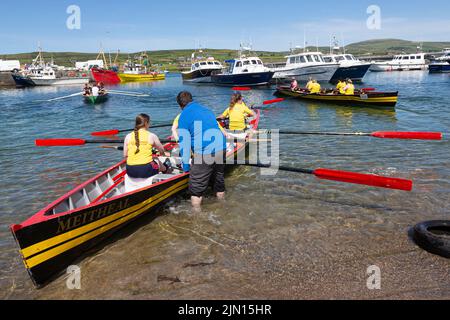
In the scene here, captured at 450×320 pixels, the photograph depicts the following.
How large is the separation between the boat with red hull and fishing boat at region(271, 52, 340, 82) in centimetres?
3550

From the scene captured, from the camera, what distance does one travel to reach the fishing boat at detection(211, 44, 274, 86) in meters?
41.3

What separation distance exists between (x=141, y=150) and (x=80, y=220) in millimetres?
2031

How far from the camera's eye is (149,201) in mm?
6867

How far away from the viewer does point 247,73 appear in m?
42.0

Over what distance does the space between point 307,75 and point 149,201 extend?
125ft

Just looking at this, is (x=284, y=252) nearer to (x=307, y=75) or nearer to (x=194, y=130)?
(x=194, y=130)

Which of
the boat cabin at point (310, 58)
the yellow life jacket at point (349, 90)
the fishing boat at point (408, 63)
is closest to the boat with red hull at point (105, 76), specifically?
the boat cabin at point (310, 58)

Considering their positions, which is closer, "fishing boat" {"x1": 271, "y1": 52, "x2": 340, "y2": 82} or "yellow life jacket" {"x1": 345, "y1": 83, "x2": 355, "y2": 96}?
"yellow life jacket" {"x1": 345, "y1": 83, "x2": 355, "y2": 96}

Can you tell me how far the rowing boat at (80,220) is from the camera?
15.1ft

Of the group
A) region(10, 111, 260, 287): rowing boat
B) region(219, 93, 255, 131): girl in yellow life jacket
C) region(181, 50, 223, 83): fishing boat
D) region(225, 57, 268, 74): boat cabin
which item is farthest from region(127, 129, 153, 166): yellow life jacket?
region(181, 50, 223, 83): fishing boat

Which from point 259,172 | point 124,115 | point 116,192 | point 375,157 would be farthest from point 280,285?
point 124,115

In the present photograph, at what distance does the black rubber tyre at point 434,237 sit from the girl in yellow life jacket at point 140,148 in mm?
5202

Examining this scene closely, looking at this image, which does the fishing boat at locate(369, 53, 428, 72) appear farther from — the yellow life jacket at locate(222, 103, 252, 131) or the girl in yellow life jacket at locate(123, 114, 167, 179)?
the girl in yellow life jacket at locate(123, 114, 167, 179)
